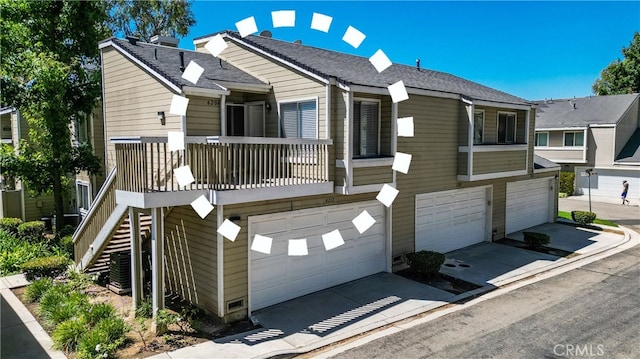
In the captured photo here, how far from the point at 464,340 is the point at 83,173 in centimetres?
1668

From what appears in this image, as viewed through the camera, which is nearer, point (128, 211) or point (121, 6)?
point (128, 211)

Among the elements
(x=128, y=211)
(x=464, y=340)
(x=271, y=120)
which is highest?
(x=271, y=120)

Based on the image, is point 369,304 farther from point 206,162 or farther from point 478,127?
point 478,127

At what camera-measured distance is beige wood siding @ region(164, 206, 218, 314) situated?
920 cm

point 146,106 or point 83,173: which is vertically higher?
point 146,106

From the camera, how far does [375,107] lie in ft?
38.2

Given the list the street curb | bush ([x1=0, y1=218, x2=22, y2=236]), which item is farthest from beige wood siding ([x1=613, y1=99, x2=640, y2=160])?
bush ([x1=0, y1=218, x2=22, y2=236])

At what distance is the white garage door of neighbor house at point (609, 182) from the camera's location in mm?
28984

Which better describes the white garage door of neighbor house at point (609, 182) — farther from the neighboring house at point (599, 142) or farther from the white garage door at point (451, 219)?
the white garage door at point (451, 219)

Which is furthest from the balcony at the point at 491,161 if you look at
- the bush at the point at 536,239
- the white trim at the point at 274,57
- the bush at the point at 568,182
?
the bush at the point at 568,182

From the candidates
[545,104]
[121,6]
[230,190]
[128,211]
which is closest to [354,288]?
[230,190]

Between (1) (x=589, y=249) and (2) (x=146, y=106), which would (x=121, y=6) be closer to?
(2) (x=146, y=106)

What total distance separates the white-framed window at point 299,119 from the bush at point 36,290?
23.3 ft

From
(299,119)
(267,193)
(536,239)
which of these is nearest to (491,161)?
(536,239)
